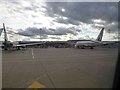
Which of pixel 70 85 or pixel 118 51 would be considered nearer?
pixel 118 51

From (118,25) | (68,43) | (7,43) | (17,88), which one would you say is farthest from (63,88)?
(68,43)

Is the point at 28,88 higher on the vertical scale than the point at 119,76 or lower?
lower

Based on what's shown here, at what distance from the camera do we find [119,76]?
317cm

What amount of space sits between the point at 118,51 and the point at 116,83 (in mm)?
549

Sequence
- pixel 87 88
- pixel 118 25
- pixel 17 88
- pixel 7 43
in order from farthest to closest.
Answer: pixel 7 43
pixel 17 88
pixel 87 88
pixel 118 25

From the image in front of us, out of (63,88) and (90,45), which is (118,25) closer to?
(63,88)

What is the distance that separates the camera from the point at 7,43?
1347 inches

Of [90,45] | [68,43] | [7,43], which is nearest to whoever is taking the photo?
[7,43]

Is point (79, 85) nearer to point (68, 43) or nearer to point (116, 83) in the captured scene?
point (116, 83)

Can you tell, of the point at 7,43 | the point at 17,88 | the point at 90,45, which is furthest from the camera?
the point at 90,45

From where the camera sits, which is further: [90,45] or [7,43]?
[90,45]

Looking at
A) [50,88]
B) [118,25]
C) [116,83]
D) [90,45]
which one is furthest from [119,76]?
[90,45]

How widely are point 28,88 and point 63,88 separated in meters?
0.97

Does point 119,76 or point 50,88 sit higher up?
point 119,76
